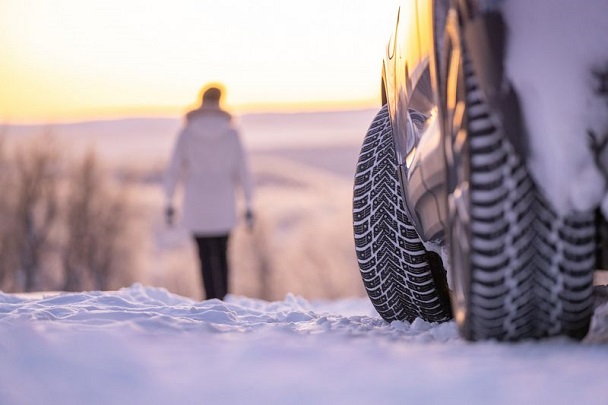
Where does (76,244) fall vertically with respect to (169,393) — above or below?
below

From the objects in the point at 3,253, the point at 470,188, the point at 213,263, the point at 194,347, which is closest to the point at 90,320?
the point at 194,347

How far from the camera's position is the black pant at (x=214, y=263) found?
9.19m

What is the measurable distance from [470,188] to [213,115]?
6.51 metres

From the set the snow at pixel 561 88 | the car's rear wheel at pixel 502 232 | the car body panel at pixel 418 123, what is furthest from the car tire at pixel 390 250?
the snow at pixel 561 88

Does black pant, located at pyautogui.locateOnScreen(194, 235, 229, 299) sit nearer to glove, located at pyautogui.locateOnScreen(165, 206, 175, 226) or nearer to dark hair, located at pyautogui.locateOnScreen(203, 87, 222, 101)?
glove, located at pyautogui.locateOnScreen(165, 206, 175, 226)

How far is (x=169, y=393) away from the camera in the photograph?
2514 mm

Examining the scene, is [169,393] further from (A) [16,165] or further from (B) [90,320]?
(A) [16,165]

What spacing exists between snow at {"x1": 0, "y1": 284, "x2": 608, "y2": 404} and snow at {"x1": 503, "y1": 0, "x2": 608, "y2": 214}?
1.45 feet

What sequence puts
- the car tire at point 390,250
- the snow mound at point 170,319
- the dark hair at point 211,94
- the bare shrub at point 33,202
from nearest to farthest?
the snow mound at point 170,319, the car tire at point 390,250, the dark hair at point 211,94, the bare shrub at point 33,202

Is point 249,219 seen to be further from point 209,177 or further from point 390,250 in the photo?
point 390,250

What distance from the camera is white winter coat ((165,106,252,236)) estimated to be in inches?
368

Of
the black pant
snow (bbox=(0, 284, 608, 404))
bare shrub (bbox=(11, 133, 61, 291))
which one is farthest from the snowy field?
bare shrub (bbox=(11, 133, 61, 291))

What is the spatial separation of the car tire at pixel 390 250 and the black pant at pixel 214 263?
15.5 ft

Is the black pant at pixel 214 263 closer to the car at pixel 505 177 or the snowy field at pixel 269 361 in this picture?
the snowy field at pixel 269 361
